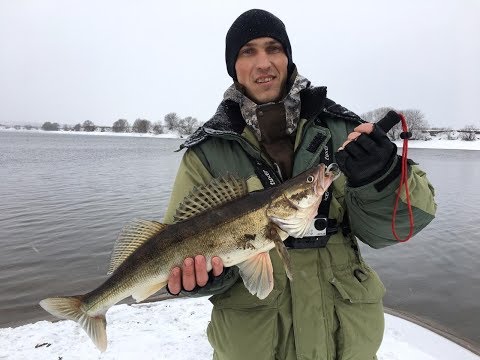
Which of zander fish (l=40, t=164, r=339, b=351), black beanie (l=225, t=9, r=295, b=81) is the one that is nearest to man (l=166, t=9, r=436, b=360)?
zander fish (l=40, t=164, r=339, b=351)

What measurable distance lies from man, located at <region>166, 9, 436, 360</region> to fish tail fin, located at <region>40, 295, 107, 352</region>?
32.9 inches

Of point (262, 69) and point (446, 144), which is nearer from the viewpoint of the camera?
point (262, 69)

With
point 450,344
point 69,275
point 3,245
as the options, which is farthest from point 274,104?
point 3,245

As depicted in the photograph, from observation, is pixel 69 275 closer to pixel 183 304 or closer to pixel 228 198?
pixel 183 304

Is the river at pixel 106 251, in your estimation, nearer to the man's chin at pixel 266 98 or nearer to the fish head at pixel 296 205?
the fish head at pixel 296 205

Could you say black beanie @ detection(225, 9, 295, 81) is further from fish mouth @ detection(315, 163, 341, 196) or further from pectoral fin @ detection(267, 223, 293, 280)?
pectoral fin @ detection(267, 223, 293, 280)

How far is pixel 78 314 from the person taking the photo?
3207 mm

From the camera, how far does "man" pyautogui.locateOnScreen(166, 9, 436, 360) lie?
8.40 feet

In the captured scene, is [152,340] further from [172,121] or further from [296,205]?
[172,121]

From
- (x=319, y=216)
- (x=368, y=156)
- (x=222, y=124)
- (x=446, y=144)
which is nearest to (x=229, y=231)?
(x=319, y=216)

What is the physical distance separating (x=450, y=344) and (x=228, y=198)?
561 cm

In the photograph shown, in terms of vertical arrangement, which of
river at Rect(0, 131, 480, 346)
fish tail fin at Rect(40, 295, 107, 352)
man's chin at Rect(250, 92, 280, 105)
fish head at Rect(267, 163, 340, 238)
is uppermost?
man's chin at Rect(250, 92, 280, 105)

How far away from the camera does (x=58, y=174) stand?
2620cm

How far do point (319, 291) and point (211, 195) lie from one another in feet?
3.47
